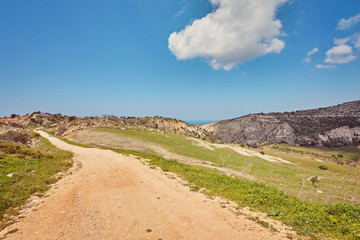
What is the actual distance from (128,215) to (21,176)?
12.1 m

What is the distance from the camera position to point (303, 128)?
123188mm

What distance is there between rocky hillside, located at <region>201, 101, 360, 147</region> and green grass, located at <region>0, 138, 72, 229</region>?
12369 cm

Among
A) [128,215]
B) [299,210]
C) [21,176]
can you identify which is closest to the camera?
[128,215]

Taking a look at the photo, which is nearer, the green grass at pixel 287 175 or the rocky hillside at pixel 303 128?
the green grass at pixel 287 175

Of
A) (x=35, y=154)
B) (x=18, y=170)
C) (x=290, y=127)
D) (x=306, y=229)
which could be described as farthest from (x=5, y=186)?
(x=290, y=127)

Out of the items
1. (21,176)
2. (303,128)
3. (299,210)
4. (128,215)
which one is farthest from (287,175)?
(303,128)

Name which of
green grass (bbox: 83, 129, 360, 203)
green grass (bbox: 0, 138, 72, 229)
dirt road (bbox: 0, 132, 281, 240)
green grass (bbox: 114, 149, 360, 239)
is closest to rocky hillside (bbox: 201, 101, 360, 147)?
green grass (bbox: 83, 129, 360, 203)

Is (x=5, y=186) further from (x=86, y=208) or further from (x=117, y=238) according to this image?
(x=117, y=238)

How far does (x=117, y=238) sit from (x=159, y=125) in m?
80.3

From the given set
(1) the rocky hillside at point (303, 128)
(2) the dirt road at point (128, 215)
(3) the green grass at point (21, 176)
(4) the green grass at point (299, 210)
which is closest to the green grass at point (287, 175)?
(4) the green grass at point (299, 210)

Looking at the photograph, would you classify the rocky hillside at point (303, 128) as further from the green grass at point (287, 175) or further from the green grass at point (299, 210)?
the green grass at point (299, 210)

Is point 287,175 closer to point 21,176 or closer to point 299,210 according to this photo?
point 299,210

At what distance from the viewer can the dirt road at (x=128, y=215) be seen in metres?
7.95

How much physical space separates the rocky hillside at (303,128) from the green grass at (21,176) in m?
124
